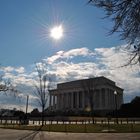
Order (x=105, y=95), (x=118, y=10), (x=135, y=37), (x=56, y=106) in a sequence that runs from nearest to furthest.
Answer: (x=118, y=10), (x=135, y=37), (x=105, y=95), (x=56, y=106)

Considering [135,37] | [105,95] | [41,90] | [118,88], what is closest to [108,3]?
[135,37]

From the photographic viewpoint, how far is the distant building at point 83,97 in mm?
130625

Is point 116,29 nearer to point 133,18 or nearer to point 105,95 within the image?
point 133,18

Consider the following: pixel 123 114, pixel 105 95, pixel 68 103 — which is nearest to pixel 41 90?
pixel 123 114

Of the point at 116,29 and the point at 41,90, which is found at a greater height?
the point at 41,90

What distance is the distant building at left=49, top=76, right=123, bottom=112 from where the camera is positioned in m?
131

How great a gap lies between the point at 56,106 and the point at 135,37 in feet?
460

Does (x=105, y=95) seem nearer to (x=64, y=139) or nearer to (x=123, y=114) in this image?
(x=123, y=114)

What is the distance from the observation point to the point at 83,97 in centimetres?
13962

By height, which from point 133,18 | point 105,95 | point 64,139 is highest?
point 105,95

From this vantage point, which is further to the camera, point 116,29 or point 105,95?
point 105,95

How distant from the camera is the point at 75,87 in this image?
140750mm

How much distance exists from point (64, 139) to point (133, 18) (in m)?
12.7

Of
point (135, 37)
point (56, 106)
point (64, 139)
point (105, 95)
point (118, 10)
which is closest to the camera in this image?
point (118, 10)
